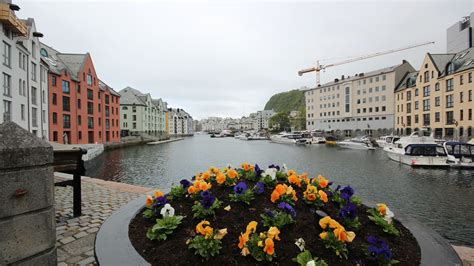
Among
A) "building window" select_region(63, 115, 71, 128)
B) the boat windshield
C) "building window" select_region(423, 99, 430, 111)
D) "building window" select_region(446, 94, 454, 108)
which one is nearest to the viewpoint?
the boat windshield

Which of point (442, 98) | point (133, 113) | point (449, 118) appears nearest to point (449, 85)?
point (442, 98)

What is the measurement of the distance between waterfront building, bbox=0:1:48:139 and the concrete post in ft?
90.6

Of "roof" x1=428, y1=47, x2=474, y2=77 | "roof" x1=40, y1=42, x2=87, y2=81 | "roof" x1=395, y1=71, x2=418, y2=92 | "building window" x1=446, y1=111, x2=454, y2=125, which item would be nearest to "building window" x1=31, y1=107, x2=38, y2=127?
"roof" x1=40, y1=42, x2=87, y2=81

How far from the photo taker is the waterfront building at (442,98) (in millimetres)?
38719

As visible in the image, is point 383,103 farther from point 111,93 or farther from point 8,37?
point 8,37

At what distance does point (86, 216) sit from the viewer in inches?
213

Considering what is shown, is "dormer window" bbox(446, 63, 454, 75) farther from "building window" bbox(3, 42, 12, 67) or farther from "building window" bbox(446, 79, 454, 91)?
"building window" bbox(3, 42, 12, 67)

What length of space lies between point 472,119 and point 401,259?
49086 mm

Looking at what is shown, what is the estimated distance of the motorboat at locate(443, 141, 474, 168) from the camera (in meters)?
21.9

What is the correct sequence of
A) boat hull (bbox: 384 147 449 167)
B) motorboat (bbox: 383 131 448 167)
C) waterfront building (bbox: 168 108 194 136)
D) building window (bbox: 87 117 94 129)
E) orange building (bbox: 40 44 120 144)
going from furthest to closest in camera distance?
waterfront building (bbox: 168 108 194 136) → building window (bbox: 87 117 94 129) → orange building (bbox: 40 44 120 144) → motorboat (bbox: 383 131 448 167) → boat hull (bbox: 384 147 449 167)

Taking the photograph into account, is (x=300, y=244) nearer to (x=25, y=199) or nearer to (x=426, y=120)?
(x=25, y=199)

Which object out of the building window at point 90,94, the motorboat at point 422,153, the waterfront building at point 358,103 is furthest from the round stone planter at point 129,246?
the waterfront building at point 358,103

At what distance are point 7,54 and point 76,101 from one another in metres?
19.2

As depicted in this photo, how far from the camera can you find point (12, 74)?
→ 24.6 meters
